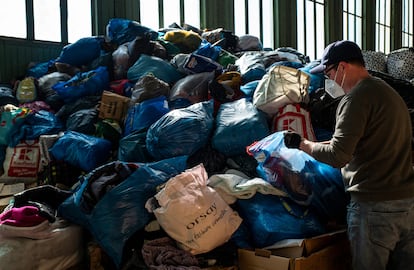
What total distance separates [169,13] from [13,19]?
84.7 inches

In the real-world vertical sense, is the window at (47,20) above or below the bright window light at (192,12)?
below

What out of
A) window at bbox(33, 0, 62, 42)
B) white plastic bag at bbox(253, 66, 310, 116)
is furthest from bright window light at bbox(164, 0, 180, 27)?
white plastic bag at bbox(253, 66, 310, 116)

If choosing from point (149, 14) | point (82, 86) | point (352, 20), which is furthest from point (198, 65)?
point (352, 20)

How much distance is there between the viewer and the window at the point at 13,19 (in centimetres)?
436

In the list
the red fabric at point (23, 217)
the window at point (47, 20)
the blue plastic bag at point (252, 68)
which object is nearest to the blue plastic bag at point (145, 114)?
the blue plastic bag at point (252, 68)

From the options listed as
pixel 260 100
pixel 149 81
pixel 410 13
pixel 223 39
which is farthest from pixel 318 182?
pixel 410 13

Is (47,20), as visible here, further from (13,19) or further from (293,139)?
(293,139)

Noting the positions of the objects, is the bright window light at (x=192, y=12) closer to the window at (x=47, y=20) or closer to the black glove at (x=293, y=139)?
the window at (x=47, y=20)

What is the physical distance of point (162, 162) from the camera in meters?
2.41

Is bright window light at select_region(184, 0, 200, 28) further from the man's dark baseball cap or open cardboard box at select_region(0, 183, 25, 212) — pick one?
the man's dark baseball cap

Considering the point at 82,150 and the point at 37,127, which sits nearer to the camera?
the point at 82,150

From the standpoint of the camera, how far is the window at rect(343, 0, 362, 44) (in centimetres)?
1002

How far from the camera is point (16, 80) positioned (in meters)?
4.33

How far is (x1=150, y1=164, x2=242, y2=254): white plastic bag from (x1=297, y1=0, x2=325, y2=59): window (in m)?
7.05
